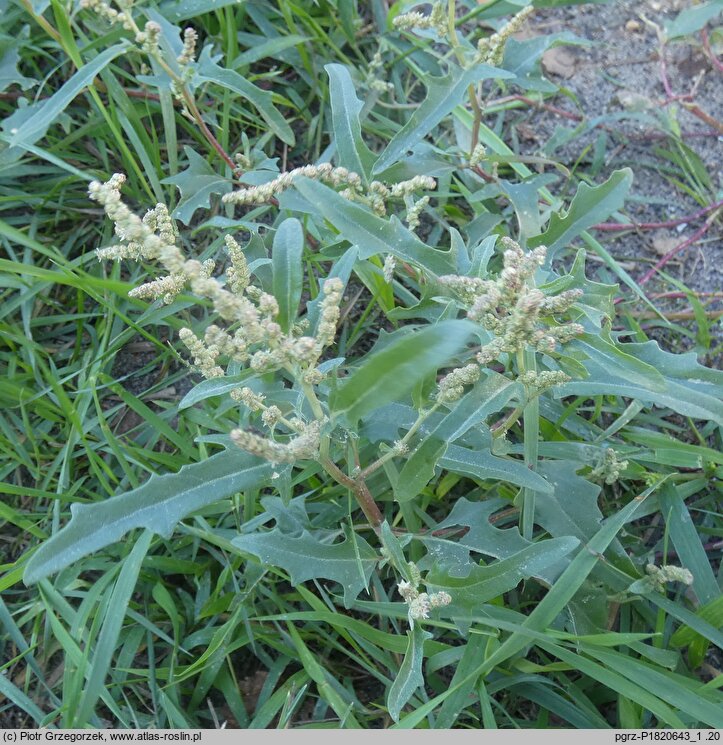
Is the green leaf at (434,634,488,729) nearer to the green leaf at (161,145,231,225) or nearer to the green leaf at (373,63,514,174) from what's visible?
the green leaf at (373,63,514,174)

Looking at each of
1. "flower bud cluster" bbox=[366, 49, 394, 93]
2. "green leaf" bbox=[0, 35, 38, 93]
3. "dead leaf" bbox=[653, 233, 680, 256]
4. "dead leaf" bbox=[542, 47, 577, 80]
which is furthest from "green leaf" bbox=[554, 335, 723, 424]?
"green leaf" bbox=[0, 35, 38, 93]

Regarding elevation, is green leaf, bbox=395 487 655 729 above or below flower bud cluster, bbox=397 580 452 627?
below

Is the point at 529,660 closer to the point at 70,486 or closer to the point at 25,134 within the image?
the point at 70,486

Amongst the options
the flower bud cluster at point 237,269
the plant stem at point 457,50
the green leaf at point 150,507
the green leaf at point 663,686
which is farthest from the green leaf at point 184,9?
the green leaf at point 663,686

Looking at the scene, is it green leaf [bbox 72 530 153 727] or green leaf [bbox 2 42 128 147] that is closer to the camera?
green leaf [bbox 72 530 153 727]

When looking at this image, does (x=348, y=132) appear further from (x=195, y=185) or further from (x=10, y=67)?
(x=10, y=67)

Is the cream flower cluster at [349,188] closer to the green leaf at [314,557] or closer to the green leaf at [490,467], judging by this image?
the green leaf at [490,467]

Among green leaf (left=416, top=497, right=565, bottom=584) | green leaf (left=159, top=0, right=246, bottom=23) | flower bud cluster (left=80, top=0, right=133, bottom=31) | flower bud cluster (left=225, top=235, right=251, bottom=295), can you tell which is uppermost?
flower bud cluster (left=80, top=0, right=133, bottom=31)

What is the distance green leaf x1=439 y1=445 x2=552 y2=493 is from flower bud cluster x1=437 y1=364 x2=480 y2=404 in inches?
10.8

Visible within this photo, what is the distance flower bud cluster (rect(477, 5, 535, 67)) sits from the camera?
2270 mm

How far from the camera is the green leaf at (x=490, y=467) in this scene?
2.03 meters

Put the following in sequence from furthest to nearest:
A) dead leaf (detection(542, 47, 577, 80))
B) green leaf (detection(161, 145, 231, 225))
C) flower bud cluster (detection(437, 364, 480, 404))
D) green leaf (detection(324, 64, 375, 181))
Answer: dead leaf (detection(542, 47, 577, 80)), green leaf (detection(161, 145, 231, 225)), green leaf (detection(324, 64, 375, 181)), flower bud cluster (detection(437, 364, 480, 404))
